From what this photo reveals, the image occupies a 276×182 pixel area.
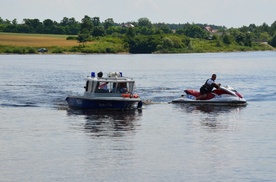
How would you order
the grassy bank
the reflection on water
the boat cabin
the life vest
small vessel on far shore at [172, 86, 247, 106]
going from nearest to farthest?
the reflection on water, the boat cabin, the life vest, small vessel on far shore at [172, 86, 247, 106], the grassy bank

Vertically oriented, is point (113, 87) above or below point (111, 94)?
above

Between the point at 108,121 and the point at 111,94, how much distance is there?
3180mm

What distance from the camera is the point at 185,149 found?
32.0 meters

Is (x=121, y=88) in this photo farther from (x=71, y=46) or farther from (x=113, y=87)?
(x=71, y=46)

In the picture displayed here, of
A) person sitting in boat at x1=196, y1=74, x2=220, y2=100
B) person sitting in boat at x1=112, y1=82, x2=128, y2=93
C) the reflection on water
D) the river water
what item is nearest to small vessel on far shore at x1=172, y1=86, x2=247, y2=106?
person sitting in boat at x1=196, y1=74, x2=220, y2=100

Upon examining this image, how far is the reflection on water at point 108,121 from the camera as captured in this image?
Result: 36.9 meters

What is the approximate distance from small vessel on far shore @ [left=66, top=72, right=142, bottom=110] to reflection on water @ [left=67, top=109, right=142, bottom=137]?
42 cm

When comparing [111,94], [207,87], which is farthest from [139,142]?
[207,87]

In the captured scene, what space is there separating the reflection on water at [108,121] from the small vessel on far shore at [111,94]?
418mm

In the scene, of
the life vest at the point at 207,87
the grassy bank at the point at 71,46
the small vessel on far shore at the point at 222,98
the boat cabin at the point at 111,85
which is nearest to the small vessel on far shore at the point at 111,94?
the boat cabin at the point at 111,85

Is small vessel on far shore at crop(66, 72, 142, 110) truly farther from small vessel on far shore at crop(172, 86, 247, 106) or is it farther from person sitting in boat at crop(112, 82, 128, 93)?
small vessel on far shore at crop(172, 86, 247, 106)

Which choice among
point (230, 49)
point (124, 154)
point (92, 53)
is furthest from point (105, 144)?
point (230, 49)

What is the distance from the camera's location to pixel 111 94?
4341 cm

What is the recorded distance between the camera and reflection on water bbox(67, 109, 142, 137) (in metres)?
36.9
